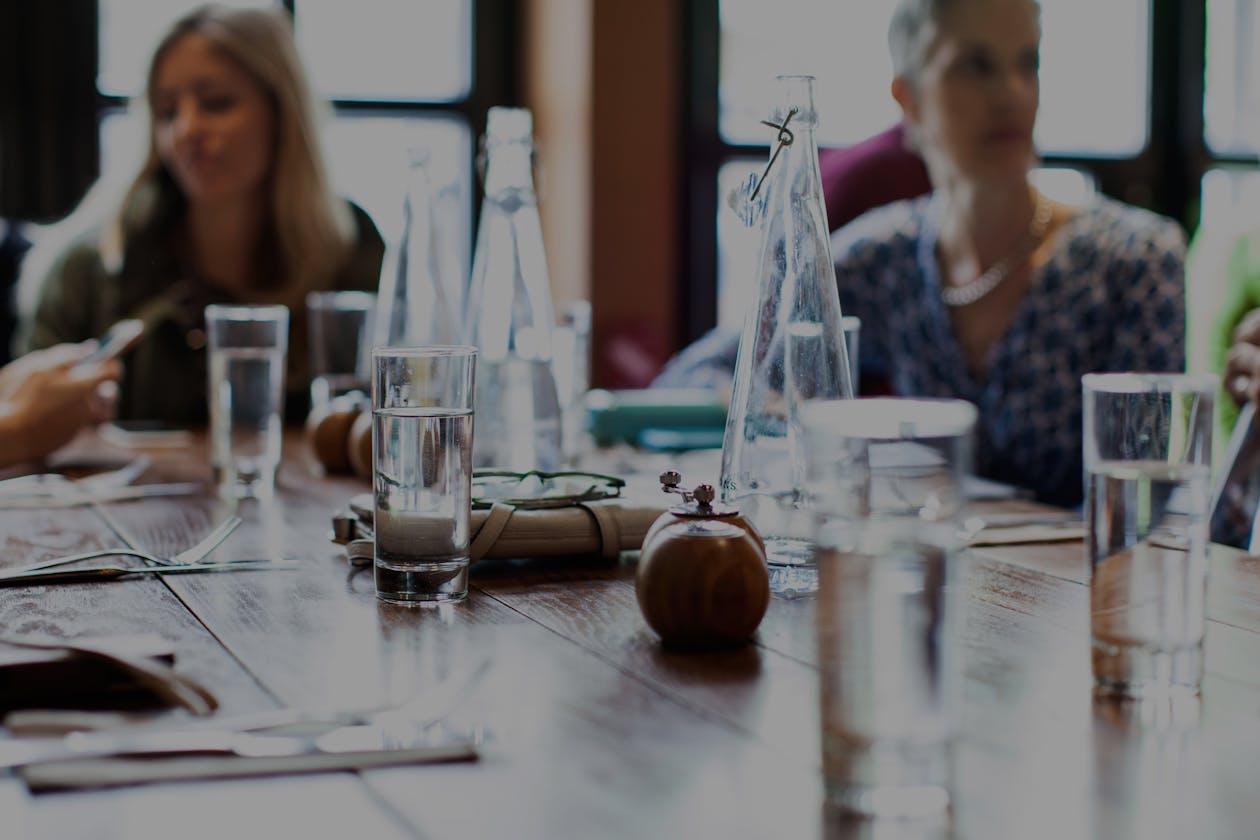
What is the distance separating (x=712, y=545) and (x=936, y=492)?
0.24 m

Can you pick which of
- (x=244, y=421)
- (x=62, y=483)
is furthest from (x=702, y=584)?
(x=62, y=483)

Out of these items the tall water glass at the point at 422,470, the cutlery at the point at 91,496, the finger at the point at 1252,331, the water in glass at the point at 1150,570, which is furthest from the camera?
the finger at the point at 1252,331

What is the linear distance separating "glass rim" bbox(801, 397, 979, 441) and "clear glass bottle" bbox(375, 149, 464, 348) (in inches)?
40.7

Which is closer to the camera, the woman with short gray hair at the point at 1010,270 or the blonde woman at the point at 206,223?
the woman with short gray hair at the point at 1010,270

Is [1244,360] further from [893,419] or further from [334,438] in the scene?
[893,419]

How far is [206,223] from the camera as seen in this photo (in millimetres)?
2715

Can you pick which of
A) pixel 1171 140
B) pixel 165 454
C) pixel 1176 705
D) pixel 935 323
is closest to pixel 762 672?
pixel 1176 705

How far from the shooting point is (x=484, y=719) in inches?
24.6

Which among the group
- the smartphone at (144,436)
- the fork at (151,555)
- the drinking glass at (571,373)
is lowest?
the smartphone at (144,436)

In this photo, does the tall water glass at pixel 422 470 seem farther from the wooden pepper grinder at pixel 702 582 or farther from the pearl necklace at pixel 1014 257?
the pearl necklace at pixel 1014 257

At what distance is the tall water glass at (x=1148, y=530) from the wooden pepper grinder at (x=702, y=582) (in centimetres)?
17

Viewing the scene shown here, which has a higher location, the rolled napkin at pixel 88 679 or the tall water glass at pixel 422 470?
the tall water glass at pixel 422 470

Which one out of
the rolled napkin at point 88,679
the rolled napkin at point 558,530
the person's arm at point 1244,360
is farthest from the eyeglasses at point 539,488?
the person's arm at point 1244,360

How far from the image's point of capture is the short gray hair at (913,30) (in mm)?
2137
